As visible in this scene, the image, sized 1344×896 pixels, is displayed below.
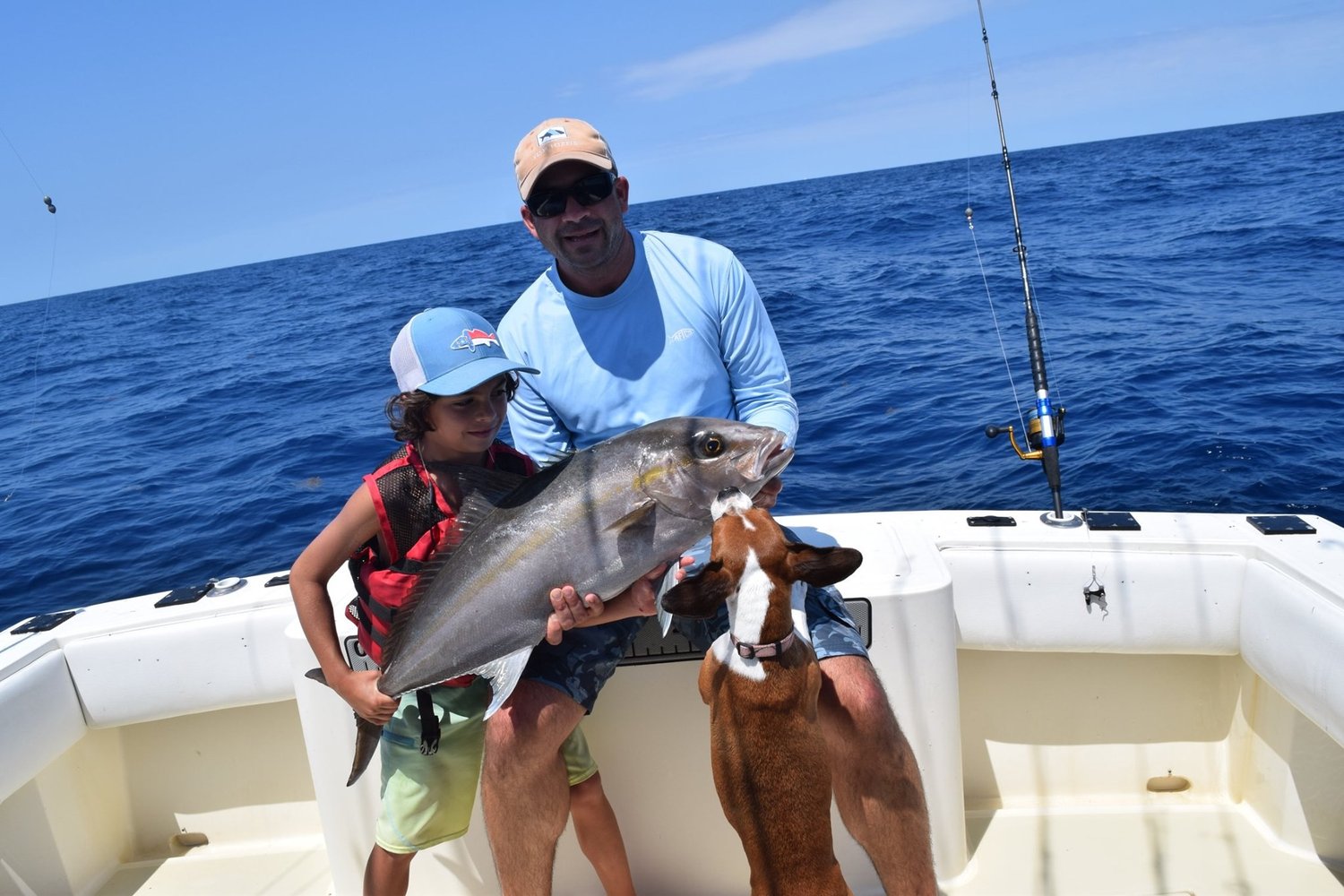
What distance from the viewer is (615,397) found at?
11.1 ft

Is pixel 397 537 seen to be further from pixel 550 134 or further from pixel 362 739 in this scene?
pixel 550 134

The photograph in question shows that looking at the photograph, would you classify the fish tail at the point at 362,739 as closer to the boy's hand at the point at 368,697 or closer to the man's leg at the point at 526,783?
the boy's hand at the point at 368,697

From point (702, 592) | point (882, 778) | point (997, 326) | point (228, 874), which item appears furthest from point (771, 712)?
point (997, 326)

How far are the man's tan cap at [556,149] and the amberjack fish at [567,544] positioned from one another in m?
1.04

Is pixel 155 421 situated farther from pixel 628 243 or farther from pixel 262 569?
pixel 628 243

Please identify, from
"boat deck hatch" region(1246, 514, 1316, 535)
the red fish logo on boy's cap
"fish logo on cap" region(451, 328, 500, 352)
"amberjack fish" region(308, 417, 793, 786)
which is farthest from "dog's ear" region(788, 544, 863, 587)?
"boat deck hatch" region(1246, 514, 1316, 535)

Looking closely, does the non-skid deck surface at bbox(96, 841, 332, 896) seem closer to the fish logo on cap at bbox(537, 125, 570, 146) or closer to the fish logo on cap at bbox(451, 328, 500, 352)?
the fish logo on cap at bbox(451, 328, 500, 352)

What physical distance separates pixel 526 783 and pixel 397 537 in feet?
2.73

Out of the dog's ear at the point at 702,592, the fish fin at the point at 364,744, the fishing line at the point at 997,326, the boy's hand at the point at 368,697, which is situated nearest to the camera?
the dog's ear at the point at 702,592

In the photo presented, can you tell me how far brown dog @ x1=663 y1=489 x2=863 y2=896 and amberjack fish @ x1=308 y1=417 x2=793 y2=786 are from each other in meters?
A: 0.20

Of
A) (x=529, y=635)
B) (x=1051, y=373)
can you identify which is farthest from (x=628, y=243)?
(x=1051, y=373)

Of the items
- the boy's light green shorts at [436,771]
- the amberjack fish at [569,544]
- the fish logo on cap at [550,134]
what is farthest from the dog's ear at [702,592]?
the fish logo on cap at [550,134]

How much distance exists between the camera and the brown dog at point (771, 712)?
2.48 m

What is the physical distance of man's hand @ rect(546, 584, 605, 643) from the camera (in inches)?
107
